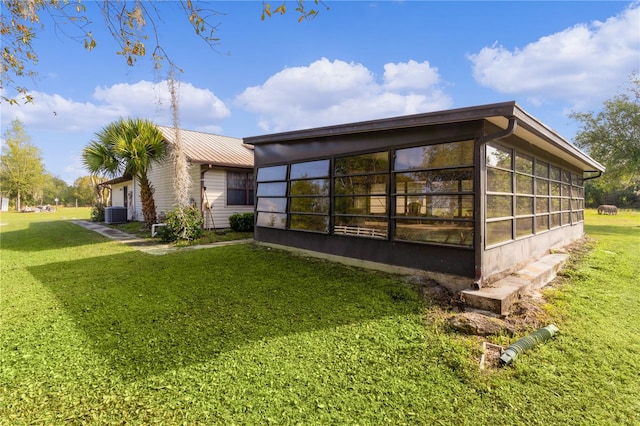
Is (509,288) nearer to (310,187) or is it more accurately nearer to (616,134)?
(310,187)

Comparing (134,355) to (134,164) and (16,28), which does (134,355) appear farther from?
(134,164)

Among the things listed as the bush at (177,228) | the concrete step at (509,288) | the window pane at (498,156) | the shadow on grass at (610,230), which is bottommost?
the concrete step at (509,288)

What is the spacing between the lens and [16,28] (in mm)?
3600

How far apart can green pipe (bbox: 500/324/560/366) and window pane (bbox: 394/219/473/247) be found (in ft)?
4.85

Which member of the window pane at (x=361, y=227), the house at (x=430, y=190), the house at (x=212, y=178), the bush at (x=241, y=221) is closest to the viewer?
the house at (x=430, y=190)

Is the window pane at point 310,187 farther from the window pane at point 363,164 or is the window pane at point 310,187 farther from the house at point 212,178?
the house at point 212,178

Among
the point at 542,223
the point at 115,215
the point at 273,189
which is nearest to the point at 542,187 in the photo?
the point at 542,223

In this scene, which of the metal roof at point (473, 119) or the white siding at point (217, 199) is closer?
the metal roof at point (473, 119)

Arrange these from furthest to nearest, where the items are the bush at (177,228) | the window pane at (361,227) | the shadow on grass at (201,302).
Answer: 1. the bush at (177,228)
2. the window pane at (361,227)
3. the shadow on grass at (201,302)

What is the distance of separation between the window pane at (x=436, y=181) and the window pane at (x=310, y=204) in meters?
1.91

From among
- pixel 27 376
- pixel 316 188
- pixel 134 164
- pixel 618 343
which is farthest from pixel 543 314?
pixel 134 164

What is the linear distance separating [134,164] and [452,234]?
10.8 m

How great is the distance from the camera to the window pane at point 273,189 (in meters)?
8.04

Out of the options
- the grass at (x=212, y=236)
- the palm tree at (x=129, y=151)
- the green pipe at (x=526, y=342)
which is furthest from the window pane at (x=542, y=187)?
the palm tree at (x=129, y=151)
